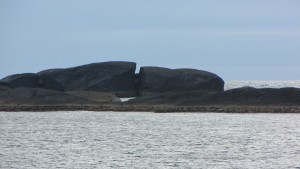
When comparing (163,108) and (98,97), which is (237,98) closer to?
(163,108)

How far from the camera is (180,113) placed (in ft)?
301

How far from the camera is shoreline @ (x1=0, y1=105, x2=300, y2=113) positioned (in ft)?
285

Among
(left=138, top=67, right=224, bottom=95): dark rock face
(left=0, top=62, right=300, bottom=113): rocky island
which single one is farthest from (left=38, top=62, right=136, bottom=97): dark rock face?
(left=138, top=67, right=224, bottom=95): dark rock face

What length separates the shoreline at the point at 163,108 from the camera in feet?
285

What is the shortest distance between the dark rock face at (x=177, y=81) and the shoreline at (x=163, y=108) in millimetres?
20694

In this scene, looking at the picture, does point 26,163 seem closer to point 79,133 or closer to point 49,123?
point 79,133

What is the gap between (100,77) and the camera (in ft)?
408

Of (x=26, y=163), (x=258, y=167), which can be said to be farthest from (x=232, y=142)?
(x=26, y=163)

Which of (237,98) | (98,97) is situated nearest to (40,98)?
(98,97)

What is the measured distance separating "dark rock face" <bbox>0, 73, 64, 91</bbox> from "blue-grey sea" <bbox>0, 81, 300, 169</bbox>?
3948 cm

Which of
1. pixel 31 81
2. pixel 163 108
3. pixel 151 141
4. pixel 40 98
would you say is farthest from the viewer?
pixel 31 81

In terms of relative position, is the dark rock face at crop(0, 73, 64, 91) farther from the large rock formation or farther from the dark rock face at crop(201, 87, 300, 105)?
the dark rock face at crop(201, 87, 300, 105)

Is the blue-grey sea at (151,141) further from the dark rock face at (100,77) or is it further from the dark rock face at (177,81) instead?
the dark rock face at (100,77)

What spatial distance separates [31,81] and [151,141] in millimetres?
76545
